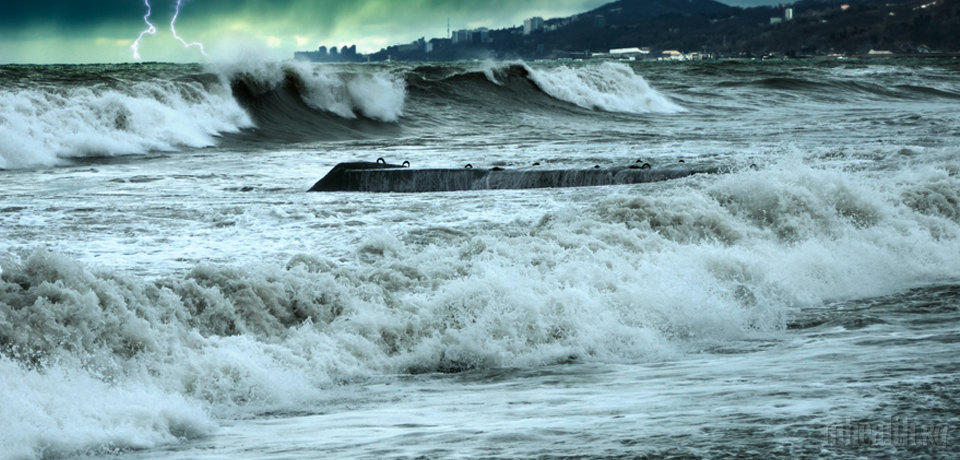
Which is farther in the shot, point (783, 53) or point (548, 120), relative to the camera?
point (783, 53)

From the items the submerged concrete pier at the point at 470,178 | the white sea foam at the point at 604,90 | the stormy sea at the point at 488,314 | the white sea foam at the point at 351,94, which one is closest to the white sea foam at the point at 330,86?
the white sea foam at the point at 351,94

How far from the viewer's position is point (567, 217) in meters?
10.6

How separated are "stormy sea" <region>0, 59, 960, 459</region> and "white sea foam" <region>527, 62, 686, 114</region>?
67.8ft

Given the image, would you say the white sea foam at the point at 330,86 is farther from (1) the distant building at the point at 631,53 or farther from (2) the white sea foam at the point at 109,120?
(1) the distant building at the point at 631,53

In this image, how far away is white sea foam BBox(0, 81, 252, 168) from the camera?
65.7ft

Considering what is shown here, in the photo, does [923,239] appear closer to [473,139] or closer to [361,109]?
[473,139]

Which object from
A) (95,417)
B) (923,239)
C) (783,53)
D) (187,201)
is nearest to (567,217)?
(923,239)

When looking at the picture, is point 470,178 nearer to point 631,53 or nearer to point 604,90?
point 604,90

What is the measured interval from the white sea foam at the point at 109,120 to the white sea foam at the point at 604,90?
13665 millimetres

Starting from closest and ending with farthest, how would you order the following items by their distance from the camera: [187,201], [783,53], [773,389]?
[773,389] < [187,201] < [783,53]

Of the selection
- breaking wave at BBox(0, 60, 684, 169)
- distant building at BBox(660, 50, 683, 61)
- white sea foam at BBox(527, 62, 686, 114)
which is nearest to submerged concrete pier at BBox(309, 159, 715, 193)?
breaking wave at BBox(0, 60, 684, 169)

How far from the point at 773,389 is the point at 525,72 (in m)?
34.9

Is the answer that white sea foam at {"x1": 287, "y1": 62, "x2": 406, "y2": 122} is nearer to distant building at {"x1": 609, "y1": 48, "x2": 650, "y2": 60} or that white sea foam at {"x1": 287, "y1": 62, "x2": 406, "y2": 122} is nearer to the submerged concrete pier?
the submerged concrete pier

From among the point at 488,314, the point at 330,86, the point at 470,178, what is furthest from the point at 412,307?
the point at 330,86
